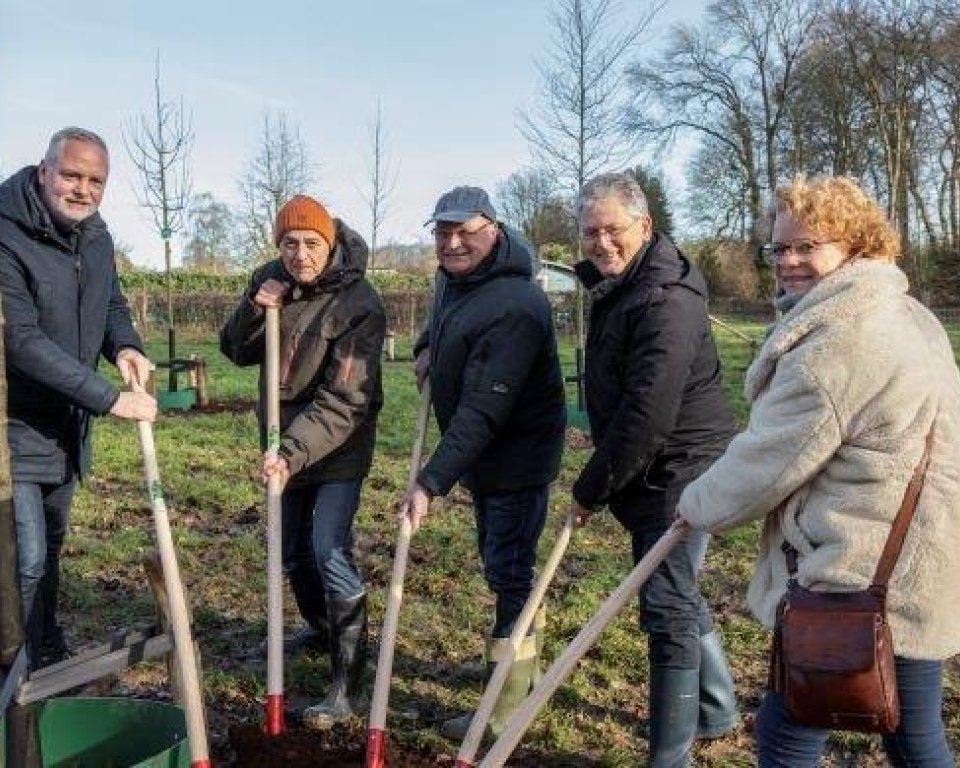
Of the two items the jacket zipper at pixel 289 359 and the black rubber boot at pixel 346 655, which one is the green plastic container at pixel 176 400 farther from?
the black rubber boot at pixel 346 655

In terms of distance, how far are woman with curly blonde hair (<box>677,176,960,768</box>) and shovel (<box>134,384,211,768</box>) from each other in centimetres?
165

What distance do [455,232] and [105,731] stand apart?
1.98 metres

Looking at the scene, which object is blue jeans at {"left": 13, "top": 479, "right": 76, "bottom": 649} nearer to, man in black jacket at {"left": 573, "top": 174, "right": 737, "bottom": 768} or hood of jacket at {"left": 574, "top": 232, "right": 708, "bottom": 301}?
man in black jacket at {"left": 573, "top": 174, "right": 737, "bottom": 768}

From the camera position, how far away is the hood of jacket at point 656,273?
10.5 ft

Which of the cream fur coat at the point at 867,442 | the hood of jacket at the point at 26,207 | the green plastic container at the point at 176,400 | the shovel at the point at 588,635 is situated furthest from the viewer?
the green plastic container at the point at 176,400

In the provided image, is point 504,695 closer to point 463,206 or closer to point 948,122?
point 463,206

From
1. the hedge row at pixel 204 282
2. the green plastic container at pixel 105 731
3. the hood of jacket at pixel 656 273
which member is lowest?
the green plastic container at pixel 105 731

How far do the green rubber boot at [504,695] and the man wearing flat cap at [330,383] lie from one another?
16.6 inches

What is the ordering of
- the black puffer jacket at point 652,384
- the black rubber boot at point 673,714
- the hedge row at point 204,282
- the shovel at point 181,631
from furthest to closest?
the hedge row at point 204,282, the black rubber boot at point 673,714, the black puffer jacket at point 652,384, the shovel at point 181,631

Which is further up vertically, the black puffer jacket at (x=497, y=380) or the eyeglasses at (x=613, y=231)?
the eyeglasses at (x=613, y=231)

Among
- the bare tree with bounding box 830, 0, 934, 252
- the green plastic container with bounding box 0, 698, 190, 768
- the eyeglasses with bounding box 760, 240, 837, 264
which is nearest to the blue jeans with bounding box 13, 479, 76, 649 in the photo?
the green plastic container with bounding box 0, 698, 190, 768

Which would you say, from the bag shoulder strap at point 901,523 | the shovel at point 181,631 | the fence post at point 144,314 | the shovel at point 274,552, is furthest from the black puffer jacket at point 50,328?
the fence post at point 144,314

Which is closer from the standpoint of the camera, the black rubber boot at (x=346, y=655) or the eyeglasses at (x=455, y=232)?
the eyeglasses at (x=455, y=232)

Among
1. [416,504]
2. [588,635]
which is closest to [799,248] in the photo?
[588,635]
